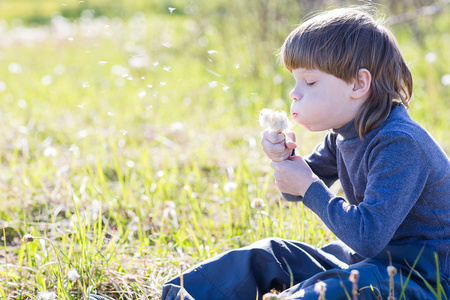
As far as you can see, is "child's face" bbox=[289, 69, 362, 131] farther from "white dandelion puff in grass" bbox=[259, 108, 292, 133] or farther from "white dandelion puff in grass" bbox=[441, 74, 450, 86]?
"white dandelion puff in grass" bbox=[441, 74, 450, 86]

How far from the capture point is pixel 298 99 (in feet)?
5.43

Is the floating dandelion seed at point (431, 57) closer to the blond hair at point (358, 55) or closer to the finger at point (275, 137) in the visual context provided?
the blond hair at point (358, 55)

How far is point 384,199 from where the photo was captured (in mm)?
1490

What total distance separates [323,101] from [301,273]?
1.78 ft

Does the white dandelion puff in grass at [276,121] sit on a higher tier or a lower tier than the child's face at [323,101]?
lower

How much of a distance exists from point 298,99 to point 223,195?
3.61 ft

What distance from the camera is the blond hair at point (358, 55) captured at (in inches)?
63.5

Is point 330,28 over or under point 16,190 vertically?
over

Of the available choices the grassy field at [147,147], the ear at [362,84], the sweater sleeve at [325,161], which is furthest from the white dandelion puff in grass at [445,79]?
the ear at [362,84]

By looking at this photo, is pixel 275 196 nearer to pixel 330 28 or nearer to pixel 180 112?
pixel 330 28

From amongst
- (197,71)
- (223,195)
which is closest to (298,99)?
(223,195)

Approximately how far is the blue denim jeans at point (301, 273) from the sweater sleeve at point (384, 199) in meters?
0.09

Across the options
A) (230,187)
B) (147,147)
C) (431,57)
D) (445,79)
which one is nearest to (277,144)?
(230,187)

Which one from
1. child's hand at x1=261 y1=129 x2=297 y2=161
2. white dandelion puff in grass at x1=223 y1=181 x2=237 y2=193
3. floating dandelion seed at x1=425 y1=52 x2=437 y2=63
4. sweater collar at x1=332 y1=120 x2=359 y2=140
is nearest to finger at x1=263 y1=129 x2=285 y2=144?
child's hand at x1=261 y1=129 x2=297 y2=161
